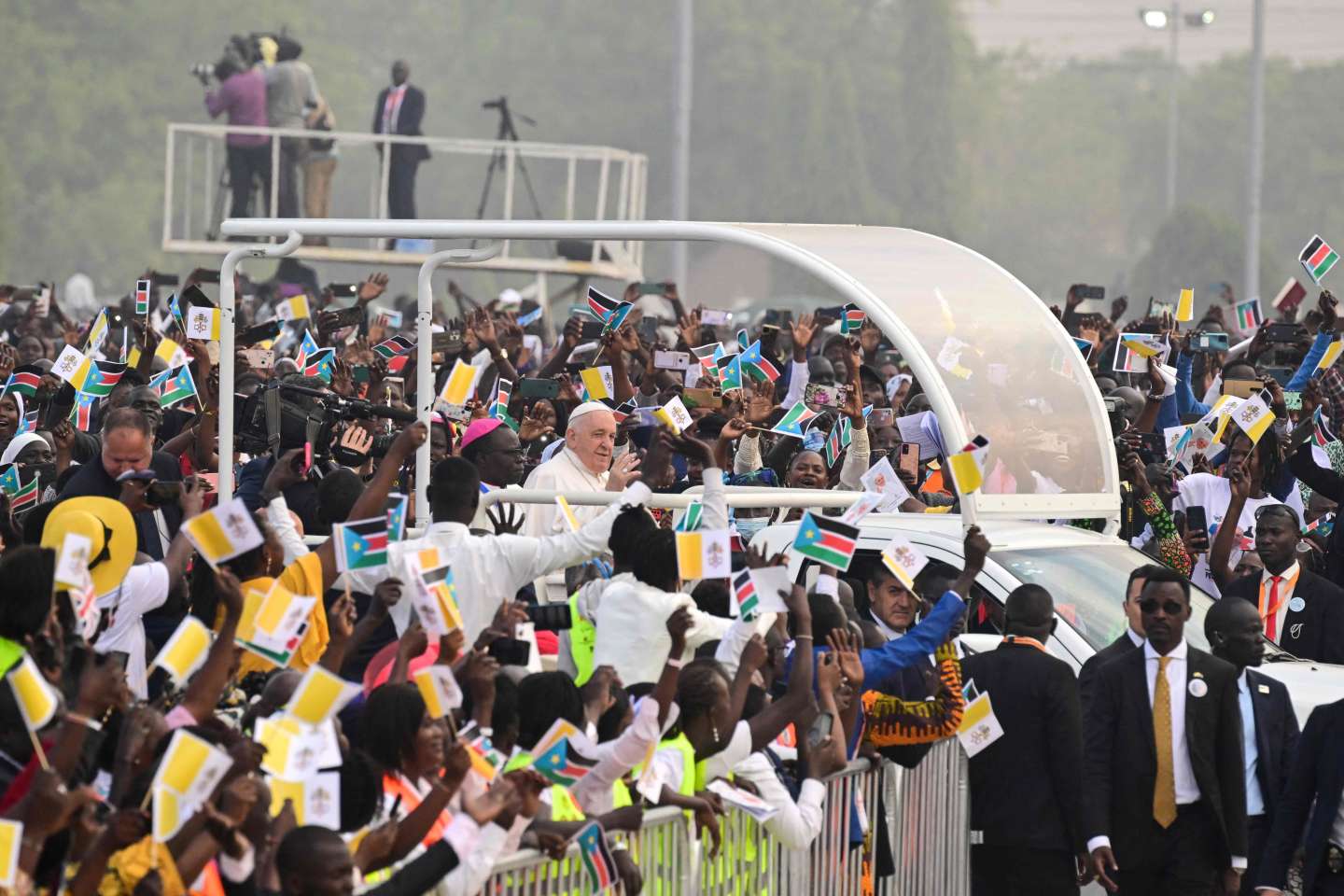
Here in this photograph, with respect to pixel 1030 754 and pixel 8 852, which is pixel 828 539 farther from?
pixel 8 852

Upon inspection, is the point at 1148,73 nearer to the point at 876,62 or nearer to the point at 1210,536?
the point at 876,62

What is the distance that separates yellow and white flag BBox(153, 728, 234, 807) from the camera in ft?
16.5

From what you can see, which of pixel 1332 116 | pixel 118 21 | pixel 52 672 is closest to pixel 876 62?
pixel 1332 116

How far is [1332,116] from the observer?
81.8m

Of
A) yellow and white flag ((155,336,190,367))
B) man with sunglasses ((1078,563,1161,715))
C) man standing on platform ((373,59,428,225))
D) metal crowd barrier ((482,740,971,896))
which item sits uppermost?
man standing on platform ((373,59,428,225))

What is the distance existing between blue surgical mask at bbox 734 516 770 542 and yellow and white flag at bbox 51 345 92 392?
3.35m

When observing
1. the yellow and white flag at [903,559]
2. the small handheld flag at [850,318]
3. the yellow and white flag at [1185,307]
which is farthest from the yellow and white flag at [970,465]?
the yellow and white flag at [1185,307]

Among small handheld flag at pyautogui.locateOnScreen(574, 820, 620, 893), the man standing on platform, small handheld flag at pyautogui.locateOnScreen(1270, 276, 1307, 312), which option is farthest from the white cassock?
the man standing on platform

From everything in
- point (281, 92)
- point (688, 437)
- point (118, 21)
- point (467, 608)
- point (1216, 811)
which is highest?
point (118, 21)

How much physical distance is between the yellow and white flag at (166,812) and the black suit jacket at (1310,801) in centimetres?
361

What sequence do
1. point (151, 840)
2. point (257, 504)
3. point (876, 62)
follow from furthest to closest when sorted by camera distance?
point (876, 62) < point (257, 504) < point (151, 840)

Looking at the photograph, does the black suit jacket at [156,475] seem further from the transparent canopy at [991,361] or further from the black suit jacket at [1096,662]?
the black suit jacket at [1096,662]

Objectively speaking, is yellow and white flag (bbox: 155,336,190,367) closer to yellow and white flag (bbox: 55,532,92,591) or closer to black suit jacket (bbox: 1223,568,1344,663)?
black suit jacket (bbox: 1223,568,1344,663)

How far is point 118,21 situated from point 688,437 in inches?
2349
